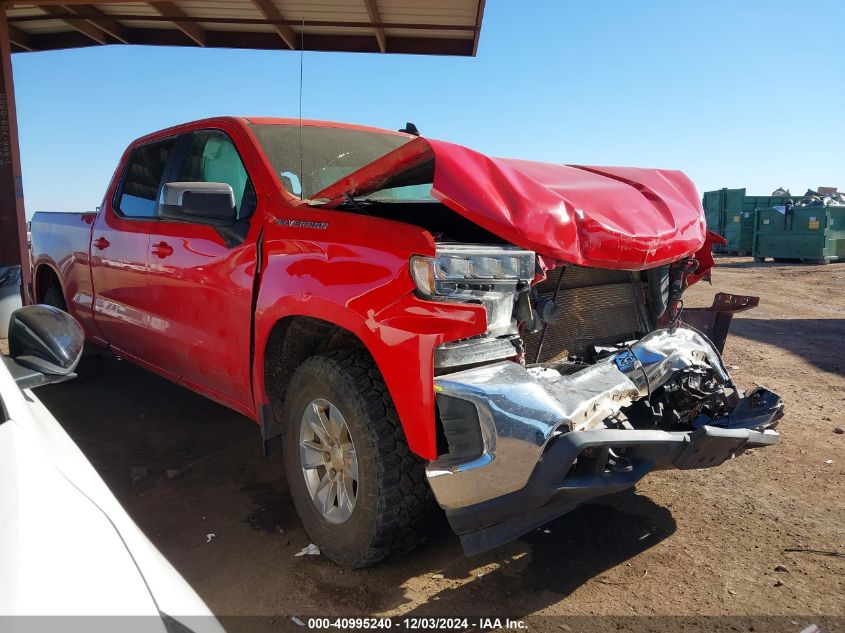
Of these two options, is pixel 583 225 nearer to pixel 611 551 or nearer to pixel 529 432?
pixel 529 432

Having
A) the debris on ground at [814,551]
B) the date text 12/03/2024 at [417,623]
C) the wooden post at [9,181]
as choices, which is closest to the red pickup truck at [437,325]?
the date text 12/03/2024 at [417,623]

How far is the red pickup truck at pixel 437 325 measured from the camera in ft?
7.37

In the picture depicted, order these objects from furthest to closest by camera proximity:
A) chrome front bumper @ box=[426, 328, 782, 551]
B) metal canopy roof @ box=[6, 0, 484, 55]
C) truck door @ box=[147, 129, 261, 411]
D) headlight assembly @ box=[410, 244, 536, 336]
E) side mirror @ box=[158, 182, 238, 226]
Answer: metal canopy roof @ box=[6, 0, 484, 55], truck door @ box=[147, 129, 261, 411], side mirror @ box=[158, 182, 238, 226], headlight assembly @ box=[410, 244, 536, 336], chrome front bumper @ box=[426, 328, 782, 551]

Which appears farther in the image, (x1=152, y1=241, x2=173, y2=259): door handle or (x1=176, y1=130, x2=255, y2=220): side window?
(x1=152, y1=241, x2=173, y2=259): door handle

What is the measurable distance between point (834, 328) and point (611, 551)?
735 cm

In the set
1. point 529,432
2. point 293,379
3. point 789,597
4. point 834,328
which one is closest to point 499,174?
point 529,432

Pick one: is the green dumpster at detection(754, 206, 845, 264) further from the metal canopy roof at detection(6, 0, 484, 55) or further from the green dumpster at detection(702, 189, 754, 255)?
the metal canopy roof at detection(6, 0, 484, 55)

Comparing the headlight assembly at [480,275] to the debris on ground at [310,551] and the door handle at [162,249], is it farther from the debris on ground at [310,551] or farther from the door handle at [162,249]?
the door handle at [162,249]

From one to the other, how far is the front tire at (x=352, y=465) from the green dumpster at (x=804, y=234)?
19.6 meters

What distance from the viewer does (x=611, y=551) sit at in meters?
2.91

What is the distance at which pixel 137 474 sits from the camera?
3703 millimetres

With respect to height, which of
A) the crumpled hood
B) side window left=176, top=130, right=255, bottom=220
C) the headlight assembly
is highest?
side window left=176, top=130, right=255, bottom=220

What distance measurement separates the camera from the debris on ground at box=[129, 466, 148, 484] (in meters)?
3.67

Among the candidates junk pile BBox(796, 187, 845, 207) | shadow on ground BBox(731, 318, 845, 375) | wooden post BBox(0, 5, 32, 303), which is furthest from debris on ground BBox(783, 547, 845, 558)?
junk pile BBox(796, 187, 845, 207)
